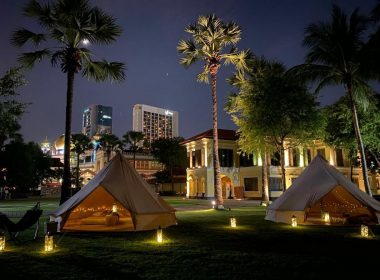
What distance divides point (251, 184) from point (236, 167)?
3398 millimetres

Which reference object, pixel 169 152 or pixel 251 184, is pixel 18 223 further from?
pixel 169 152

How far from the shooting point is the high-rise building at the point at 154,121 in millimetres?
→ 178875

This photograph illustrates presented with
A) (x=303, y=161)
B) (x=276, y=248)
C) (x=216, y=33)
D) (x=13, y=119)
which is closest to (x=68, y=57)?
(x=13, y=119)

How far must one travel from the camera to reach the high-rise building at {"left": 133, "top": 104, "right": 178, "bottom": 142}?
179m

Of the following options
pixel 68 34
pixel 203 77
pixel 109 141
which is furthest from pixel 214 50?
pixel 109 141

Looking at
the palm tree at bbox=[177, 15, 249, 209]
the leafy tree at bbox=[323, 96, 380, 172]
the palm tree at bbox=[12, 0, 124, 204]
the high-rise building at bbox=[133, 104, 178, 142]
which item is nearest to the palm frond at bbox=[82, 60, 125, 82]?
the palm tree at bbox=[12, 0, 124, 204]

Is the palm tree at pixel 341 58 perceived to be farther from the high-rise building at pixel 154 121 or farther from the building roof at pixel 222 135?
the high-rise building at pixel 154 121

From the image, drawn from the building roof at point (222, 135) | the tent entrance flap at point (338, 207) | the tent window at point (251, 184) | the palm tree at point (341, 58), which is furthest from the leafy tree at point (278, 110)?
the building roof at point (222, 135)

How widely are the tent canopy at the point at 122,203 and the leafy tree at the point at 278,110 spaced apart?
12606 millimetres

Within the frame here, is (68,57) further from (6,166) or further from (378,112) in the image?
(6,166)

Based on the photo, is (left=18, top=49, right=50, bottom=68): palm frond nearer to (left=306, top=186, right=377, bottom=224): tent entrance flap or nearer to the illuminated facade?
(left=306, top=186, right=377, bottom=224): tent entrance flap

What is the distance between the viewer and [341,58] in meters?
19.8

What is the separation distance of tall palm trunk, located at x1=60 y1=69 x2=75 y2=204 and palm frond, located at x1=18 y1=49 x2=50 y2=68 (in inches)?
58.5

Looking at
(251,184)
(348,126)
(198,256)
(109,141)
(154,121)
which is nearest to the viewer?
(198,256)
